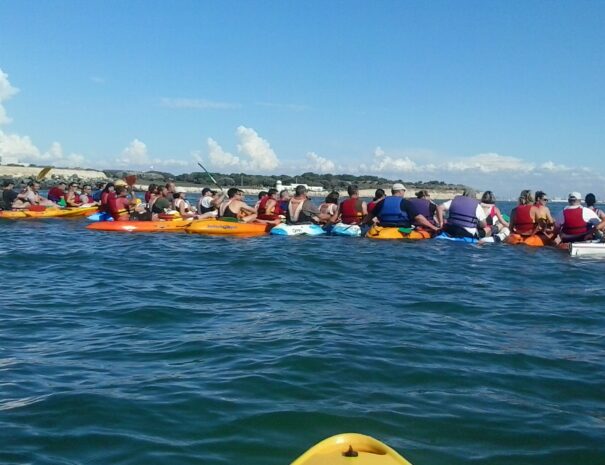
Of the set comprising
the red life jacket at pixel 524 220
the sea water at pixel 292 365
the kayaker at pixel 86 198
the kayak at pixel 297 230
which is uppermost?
the red life jacket at pixel 524 220

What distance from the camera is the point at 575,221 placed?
1535 cm

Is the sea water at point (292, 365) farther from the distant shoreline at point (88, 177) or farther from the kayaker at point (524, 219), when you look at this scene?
the distant shoreline at point (88, 177)

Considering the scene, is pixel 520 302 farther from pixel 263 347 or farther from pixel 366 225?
pixel 366 225

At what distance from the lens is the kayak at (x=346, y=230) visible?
17047 mm

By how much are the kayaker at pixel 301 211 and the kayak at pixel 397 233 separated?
2219 mm

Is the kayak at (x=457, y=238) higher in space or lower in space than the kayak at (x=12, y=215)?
higher

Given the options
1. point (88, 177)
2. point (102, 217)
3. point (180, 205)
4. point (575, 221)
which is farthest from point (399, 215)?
point (88, 177)

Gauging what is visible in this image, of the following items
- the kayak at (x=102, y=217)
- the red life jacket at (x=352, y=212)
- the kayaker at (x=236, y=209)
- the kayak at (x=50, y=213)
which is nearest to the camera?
the red life jacket at (x=352, y=212)

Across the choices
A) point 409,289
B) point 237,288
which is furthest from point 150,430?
point 409,289

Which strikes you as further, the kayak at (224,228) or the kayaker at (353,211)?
the kayaker at (353,211)

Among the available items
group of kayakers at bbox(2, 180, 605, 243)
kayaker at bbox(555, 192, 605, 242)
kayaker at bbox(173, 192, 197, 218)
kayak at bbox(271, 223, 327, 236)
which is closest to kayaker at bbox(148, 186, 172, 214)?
group of kayakers at bbox(2, 180, 605, 243)

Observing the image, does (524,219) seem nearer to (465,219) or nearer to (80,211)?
(465,219)

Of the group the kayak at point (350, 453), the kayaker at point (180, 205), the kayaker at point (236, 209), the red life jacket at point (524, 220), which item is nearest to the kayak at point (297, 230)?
the kayaker at point (236, 209)

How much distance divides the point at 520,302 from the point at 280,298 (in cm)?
320
